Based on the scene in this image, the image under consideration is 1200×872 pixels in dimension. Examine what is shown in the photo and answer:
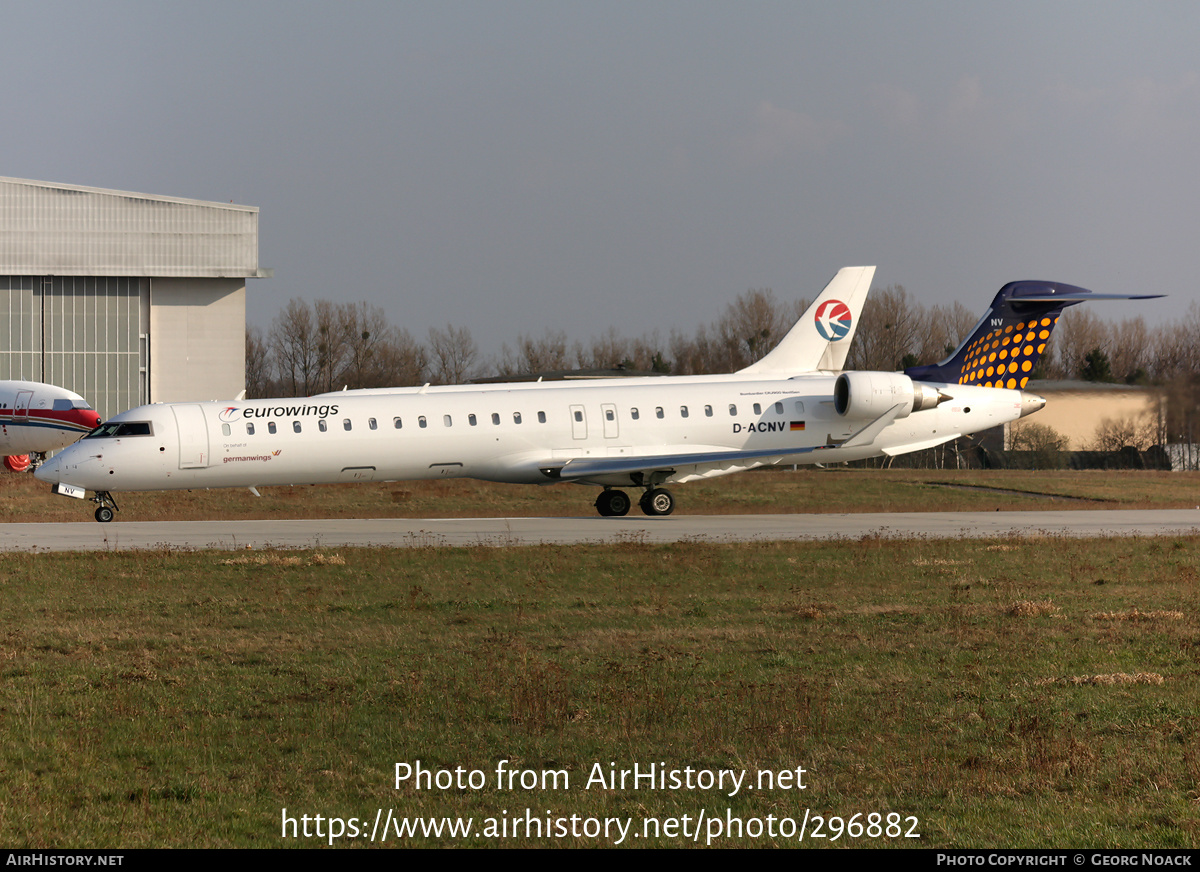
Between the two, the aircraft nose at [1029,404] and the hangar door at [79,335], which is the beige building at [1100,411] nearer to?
the aircraft nose at [1029,404]

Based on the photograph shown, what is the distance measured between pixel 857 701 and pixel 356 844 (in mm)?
4610

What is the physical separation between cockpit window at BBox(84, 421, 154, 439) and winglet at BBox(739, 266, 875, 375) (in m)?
15.2

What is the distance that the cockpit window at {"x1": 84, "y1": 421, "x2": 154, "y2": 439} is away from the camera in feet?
84.6

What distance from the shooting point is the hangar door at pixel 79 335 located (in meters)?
53.9

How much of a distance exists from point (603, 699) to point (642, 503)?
2012cm

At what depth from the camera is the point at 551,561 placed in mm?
Answer: 19406

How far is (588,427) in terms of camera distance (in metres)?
28.3

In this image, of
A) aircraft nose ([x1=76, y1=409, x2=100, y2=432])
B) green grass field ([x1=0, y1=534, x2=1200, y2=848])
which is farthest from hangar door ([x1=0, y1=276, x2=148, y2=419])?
green grass field ([x1=0, y1=534, x2=1200, y2=848])

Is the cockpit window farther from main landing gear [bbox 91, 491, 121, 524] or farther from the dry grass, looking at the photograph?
the dry grass

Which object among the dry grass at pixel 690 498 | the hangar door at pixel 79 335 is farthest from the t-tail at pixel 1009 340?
the hangar door at pixel 79 335

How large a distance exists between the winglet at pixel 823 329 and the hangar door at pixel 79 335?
3266 centimetres

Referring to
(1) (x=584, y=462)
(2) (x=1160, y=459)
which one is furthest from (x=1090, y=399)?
(1) (x=584, y=462)

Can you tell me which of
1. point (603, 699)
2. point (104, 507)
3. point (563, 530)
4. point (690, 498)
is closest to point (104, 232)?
point (104, 507)

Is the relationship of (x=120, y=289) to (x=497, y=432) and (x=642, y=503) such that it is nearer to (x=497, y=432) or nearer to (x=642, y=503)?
(x=497, y=432)
